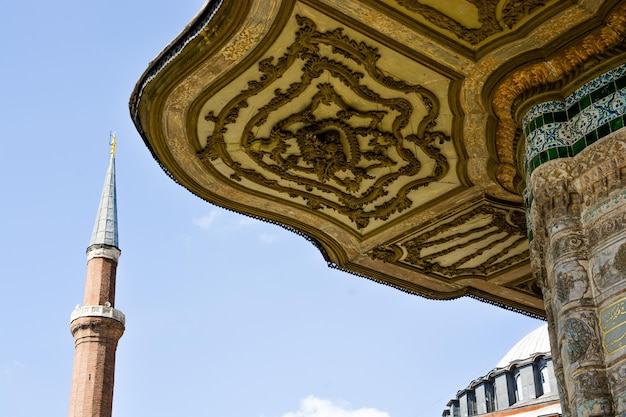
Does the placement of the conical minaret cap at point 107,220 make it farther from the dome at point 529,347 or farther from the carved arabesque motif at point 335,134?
the carved arabesque motif at point 335,134

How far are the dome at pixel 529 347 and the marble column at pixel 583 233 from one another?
22.9 meters

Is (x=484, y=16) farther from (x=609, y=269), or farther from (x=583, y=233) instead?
(x=609, y=269)

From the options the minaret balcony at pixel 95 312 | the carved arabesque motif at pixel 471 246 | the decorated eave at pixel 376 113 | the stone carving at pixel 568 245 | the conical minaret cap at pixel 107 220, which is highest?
the conical minaret cap at pixel 107 220

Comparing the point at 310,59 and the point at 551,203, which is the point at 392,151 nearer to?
the point at 310,59

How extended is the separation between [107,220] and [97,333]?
5263 millimetres

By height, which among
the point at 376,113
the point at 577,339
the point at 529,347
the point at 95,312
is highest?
the point at 95,312

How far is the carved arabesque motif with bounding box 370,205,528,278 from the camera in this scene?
11.0m

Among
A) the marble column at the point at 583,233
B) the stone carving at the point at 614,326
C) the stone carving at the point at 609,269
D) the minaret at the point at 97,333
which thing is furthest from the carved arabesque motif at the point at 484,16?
the minaret at the point at 97,333

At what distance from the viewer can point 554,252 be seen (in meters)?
7.10

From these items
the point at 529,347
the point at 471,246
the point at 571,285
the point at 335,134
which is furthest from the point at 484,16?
the point at 529,347

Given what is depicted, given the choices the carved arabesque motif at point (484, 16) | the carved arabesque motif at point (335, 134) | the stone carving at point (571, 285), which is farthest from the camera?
the carved arabesque motif at point (335, 134)

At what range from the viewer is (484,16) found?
797cm

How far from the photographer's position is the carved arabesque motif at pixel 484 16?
7.83 m

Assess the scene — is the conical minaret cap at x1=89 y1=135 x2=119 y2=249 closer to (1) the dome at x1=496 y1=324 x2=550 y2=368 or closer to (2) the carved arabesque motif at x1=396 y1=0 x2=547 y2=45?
(1) the dome at x1=496 y1=324 x2=550 y2=368
